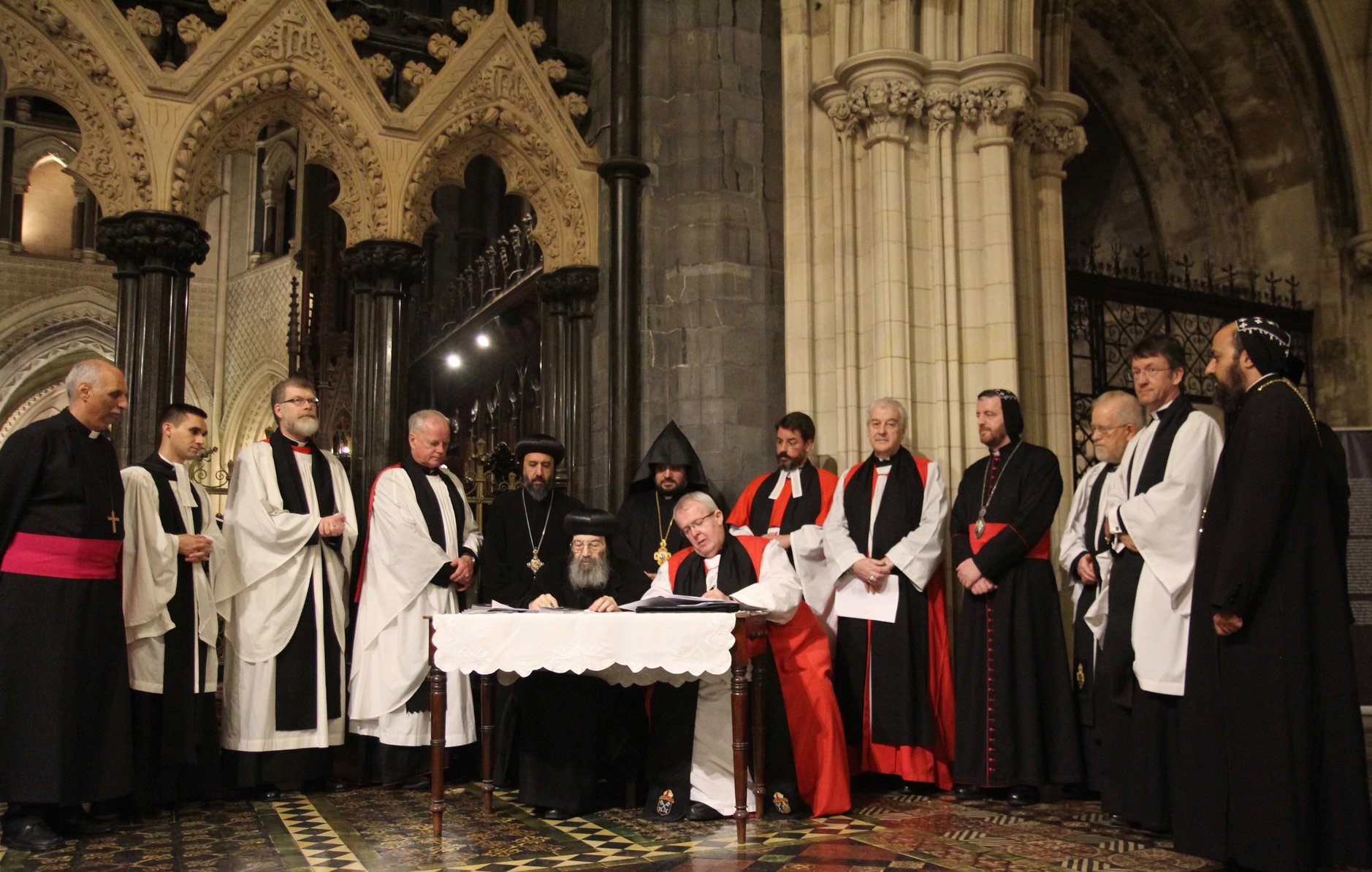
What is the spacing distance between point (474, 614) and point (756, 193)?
12.9 ft

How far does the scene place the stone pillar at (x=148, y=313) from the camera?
21.6 feet

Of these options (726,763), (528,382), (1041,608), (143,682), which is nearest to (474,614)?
(726,763)

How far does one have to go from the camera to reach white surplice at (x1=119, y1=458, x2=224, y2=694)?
5.30 m

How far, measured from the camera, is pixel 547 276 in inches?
317

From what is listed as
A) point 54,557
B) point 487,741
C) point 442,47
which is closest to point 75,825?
point 54,557

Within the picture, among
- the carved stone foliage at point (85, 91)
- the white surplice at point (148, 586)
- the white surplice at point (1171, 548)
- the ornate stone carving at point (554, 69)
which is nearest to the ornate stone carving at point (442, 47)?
the ornate stone carving at point (554, 69)

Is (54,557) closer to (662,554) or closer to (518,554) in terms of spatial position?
(518,554)

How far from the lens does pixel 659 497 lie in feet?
22.8

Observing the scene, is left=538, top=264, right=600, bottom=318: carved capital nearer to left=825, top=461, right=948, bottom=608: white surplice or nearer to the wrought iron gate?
left=825, top=461, right=948, bottom=608: white surplice

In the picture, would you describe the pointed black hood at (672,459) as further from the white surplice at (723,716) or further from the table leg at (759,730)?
the table leg at (759,730)

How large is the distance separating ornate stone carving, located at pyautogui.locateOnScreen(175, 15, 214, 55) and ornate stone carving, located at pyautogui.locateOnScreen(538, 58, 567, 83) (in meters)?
1.98

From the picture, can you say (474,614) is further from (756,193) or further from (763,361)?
(756,193)

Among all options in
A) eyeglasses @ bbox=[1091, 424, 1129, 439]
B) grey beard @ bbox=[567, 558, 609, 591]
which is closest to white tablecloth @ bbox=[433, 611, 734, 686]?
grey beard @ bbox=[567, 558, 609, 591]

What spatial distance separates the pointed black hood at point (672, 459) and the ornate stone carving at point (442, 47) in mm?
2647
